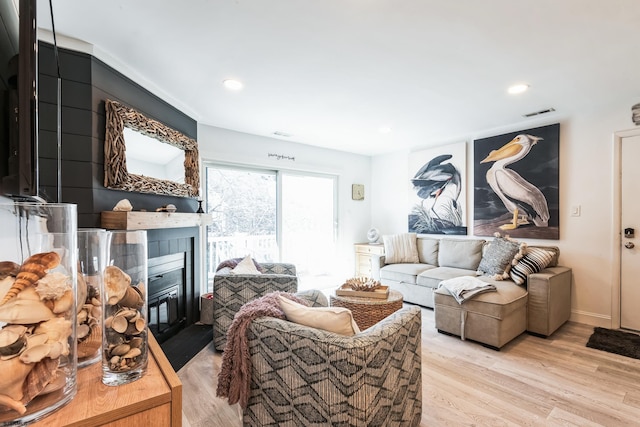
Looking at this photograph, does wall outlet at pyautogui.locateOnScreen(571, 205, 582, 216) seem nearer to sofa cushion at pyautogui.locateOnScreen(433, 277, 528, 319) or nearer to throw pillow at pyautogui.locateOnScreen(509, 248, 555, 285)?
throw pillow at pyautogui.locateOnScreen(509, 248, 555, 285)

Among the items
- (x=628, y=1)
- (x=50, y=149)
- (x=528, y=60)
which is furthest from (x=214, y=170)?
(x=628, y=1)

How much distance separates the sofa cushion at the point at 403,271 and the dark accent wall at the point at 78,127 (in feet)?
10.7

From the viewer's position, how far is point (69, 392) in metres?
0.63

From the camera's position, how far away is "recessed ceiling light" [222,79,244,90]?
8.25 feet

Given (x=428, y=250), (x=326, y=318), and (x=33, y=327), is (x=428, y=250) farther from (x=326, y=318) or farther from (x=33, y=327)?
(x=33, y=327)

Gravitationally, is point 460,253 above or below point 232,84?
below

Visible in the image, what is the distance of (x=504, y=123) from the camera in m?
3.62

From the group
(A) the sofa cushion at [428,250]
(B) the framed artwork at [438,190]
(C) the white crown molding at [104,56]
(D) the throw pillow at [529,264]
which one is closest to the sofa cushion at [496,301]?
(D) the throw pillow at [529,264]

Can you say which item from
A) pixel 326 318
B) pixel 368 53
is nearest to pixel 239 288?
pixel 326 318

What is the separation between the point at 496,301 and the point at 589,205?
5.58 ft

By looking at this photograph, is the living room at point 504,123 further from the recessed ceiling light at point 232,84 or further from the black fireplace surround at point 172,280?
the black fireplace surround at point 172,280

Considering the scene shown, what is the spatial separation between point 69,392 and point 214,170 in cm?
336

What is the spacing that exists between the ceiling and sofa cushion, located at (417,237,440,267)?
1.84 m

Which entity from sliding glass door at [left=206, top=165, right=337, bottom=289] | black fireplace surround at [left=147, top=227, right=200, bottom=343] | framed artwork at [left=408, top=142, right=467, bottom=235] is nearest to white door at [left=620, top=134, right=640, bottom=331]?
framed artwork at [left=408, top=142, right=467, bottom=235]
